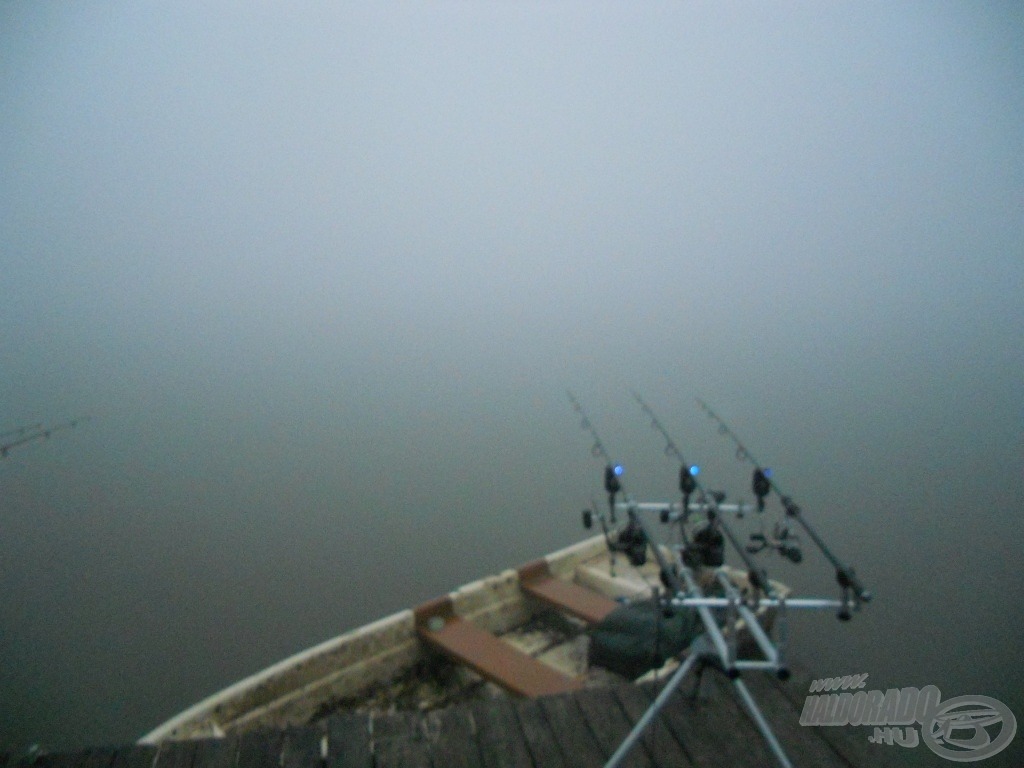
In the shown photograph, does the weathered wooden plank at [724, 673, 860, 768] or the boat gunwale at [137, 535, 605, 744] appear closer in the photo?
the weathered wooden plank at [724, 673, 860, 768]

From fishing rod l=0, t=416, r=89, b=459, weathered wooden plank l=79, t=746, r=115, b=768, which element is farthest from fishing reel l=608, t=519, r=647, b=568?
fishing rod l=0, t=416, r=89, b=459

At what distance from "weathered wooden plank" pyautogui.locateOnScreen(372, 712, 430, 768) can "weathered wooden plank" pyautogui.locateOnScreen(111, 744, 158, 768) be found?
0.57 m

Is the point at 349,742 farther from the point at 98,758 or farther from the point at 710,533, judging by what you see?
the point at 710,533

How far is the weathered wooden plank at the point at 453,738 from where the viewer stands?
1.50 meters

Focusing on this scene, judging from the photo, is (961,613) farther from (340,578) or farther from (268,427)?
(268,427)

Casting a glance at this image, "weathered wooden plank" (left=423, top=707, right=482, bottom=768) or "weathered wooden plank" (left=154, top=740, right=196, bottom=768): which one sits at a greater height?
"weathered wooden plank" (left=154, top=740, right=196, bottom=768)

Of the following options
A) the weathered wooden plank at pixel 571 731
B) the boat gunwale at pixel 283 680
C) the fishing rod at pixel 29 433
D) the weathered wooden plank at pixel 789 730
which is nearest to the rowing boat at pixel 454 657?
the boat gunwale at pixel 283 680

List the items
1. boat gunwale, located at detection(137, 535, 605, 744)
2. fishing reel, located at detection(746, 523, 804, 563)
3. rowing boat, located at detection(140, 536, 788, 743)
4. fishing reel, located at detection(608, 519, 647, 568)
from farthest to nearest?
1. rowing boat, located at detection(140, 536, 788, 743)
2. boat gunwale, located at detection(137, 535, 605, 744)
3. fishing reel, located at detection(608, 519, 647, 568)
4. fishing reel, located at detection(746, 523, 804, 563)

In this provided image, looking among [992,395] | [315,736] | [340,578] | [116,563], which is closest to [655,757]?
[315,736]

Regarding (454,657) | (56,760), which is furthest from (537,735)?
(56,760)

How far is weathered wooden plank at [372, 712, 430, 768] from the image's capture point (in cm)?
151

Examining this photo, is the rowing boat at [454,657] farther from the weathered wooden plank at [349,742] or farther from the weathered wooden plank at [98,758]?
the weathered wooden plank at [349,742]

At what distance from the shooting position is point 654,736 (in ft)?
4.97

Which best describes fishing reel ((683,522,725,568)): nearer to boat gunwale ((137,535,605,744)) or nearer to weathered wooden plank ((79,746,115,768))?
boat gunwale ((137,535,605,744))
